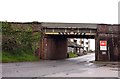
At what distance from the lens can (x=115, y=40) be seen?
52938 mm

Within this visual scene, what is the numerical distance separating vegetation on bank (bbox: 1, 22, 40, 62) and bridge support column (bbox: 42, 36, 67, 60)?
73.1 inches

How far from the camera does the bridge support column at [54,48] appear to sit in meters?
53.6

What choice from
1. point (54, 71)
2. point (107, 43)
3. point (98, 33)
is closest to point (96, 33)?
point (98, 33)

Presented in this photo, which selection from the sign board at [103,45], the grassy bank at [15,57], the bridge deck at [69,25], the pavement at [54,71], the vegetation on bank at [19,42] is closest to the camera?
the pavement at [54,71]

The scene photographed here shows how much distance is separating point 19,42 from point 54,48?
10.7 meters

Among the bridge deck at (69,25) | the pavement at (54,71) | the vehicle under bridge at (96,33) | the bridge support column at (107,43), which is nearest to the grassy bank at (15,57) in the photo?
the vehicle under bridge at (96,33)

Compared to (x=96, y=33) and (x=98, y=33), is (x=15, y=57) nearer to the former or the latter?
(x=96, y=33)

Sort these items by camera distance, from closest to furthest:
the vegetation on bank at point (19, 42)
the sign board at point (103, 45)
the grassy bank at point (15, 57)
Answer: the grassy bank at point (15, 57) → the vegetation on bank at point (19, 42) → the sign board at point (103, 45)

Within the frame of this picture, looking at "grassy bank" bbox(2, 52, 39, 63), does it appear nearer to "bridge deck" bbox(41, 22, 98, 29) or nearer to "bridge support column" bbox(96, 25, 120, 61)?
"bridge deck" bbox(41, 22, 98, 29)

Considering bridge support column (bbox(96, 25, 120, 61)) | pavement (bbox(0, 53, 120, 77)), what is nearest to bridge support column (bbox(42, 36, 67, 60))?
bridge support column (bbox(96, 25, 120, 61))

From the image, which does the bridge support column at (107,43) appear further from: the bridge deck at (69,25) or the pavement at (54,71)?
the pavement at (54,71)

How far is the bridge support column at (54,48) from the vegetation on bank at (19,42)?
6.10 feet

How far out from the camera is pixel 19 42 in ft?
163

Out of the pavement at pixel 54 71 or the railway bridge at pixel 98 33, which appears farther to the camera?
the railway bridge at pixel 98 33
